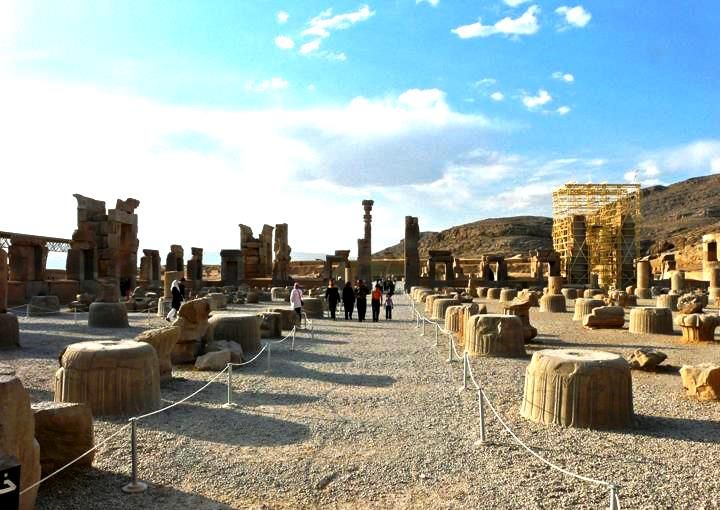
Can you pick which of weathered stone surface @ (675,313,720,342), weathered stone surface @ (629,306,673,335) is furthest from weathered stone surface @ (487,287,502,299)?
weathered stone surface @ (675,313,720,342)

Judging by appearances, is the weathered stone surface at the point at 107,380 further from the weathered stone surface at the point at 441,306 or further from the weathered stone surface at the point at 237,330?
the weathered stone surface at the point at 441,306

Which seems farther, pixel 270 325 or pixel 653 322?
A: pixel 653 322

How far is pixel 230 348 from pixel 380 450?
19.0 ft

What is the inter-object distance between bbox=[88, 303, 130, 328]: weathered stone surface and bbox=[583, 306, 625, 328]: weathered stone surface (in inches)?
517

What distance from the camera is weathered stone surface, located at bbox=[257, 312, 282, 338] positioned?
14.9 metres

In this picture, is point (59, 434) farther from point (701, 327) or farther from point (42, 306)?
point (42, 306)

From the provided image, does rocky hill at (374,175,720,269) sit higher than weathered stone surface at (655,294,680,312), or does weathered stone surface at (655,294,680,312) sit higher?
rocky hill at (374,175,720,269)

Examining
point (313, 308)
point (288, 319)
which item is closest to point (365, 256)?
point (313, 308)

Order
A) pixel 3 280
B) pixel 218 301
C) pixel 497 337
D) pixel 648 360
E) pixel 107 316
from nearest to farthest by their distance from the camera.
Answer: pixel 648 360 → pixel 497 337 → pixel 3 280 → pixel 107 316 → pixel 218 301

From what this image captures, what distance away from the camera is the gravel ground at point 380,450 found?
472 centimetres

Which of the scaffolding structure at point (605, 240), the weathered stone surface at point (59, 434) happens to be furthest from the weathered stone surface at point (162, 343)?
the scaffolding structure at point (605, 240)

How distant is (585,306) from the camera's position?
754 inches

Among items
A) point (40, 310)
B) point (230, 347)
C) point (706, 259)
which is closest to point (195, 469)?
point (230, 347)

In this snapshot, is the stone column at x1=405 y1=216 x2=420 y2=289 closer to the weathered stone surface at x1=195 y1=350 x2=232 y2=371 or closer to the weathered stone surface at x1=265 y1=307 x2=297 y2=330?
the weathered stone surface at x1=265 y1=307 x2=297 y2=330
